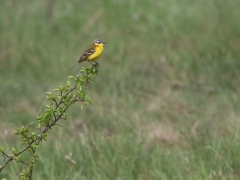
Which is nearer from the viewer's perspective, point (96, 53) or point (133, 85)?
point (96, 53)

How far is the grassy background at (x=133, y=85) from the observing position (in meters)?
4.64

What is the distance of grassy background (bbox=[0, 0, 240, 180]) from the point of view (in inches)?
183

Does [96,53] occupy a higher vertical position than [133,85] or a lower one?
lower

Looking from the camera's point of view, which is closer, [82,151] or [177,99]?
[82,151]

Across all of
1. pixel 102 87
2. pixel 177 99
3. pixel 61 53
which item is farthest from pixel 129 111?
pixel 61 53

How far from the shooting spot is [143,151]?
4789 mm

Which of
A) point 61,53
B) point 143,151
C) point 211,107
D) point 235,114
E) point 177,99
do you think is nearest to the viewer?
point 143,151

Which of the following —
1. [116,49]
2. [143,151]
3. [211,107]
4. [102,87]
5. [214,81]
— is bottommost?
[143,151]

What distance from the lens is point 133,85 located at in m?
6.99

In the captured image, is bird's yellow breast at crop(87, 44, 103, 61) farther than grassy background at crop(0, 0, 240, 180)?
No

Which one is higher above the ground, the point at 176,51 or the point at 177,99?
the point at 176,51

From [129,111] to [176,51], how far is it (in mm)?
1854

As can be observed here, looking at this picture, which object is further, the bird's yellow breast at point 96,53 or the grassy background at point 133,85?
the grassy background at point 133,85

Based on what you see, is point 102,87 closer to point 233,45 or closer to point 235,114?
point 233,45
